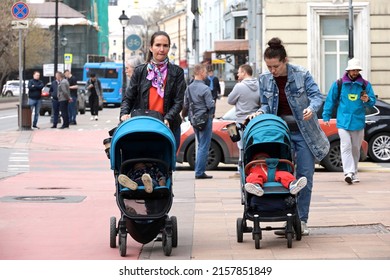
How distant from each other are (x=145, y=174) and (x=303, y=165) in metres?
1.73

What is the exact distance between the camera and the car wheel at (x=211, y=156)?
753 inches

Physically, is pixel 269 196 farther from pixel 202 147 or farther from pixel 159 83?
pixel 202 147

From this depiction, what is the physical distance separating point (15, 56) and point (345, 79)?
76357 millimetres

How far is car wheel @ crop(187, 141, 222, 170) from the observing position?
19125mm

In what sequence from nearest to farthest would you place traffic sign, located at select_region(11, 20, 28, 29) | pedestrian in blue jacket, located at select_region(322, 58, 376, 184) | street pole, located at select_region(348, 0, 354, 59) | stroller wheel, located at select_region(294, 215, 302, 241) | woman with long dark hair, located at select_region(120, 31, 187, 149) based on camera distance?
stroller wheel, located at select_region(294, 215, 302, 241), woman with long dark hair, located at select_region(120, 31, 187, 149), pedestrian in blue jacket, located at select_region(322, 58, 376, 184), street pole, located at select_region(348, 0, 354, 59), traffic sign, located at select_region(11, 20, 28, 29)

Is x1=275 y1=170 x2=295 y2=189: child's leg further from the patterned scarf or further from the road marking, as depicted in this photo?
the road marking

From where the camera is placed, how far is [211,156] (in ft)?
63.1

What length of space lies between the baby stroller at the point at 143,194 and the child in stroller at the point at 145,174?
0.14 ft

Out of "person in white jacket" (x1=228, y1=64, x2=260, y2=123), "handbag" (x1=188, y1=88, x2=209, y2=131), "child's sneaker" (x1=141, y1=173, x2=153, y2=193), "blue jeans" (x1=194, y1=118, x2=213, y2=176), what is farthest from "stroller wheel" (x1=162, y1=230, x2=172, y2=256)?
"blue jeans" (x1=194, y1=118, x2=213, y2=176)

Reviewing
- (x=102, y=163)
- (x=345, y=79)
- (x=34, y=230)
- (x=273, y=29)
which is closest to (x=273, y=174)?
(x=34, y=230)

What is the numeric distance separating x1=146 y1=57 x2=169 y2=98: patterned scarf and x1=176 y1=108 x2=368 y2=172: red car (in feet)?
29.3

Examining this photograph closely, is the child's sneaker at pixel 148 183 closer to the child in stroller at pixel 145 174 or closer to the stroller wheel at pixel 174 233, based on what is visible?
the child in stroller at pixel 145 174

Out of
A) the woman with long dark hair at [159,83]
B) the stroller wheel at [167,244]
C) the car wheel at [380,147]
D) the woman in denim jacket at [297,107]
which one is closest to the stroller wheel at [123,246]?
the stroller wheel at [167,244]

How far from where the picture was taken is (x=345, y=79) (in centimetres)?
1533
